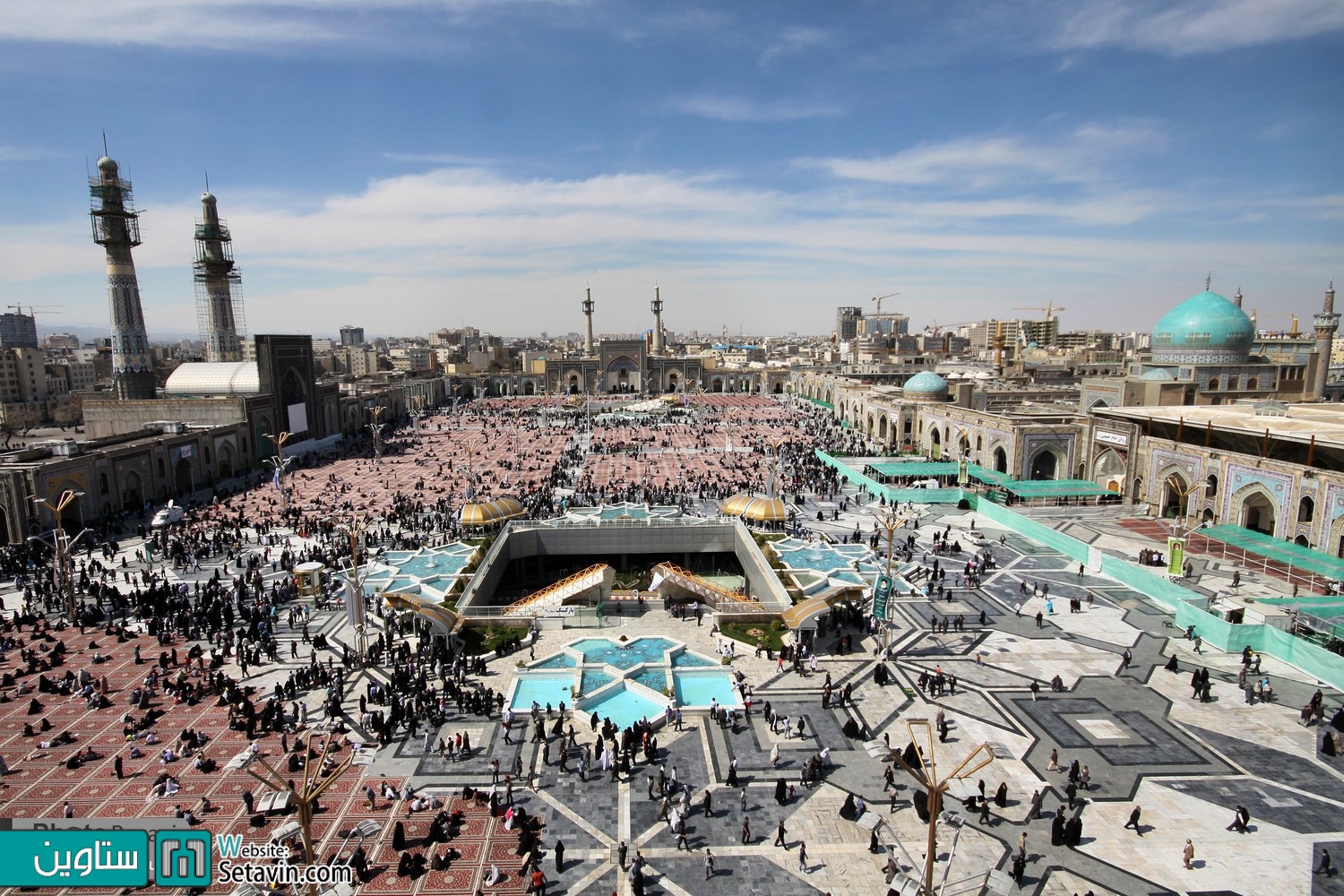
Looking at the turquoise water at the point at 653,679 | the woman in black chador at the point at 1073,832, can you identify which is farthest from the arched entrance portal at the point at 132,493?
the woman in black chador at the point at 1073,832

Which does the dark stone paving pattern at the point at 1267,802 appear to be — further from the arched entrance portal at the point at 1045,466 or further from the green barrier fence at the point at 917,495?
the arched entrance portal at the point at 1045,466

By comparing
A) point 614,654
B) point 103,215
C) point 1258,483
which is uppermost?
point 103,215

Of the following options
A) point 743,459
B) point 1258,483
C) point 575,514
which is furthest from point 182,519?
point 1258,483

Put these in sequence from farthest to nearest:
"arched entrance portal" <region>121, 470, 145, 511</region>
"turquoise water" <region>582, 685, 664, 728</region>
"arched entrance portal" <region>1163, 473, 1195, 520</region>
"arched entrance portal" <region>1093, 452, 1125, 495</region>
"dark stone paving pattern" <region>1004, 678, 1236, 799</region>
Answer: "arched entrance portal" <region>121, 470, 145, 511</region>, "arched entrance portal" <region>1093, 452, 1125, 495</region>, "arched entrance portal" <region>1163, 473, 1195, 520</region>, "turquoise water" <region>582, 685, 664, 728</region>, "dark stone paving pattern" <region>1004, 678, 1236, 799</region>

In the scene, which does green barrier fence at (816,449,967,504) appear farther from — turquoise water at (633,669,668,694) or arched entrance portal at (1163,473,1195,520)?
turquoise water at (633,669,668,694)

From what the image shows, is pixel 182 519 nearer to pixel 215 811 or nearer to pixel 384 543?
pixel 384 543

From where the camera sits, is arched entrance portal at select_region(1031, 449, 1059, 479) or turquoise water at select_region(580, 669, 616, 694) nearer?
turquoise water at select_region(580, 669, 616, 694)

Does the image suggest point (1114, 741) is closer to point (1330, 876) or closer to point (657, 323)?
point (1330, 876)

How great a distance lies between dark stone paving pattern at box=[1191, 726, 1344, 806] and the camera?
46.7ft

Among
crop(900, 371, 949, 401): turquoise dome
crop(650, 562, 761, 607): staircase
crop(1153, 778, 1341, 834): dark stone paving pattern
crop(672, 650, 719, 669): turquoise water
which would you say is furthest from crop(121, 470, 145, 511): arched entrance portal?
crop(900, 371, 949, 401): turquoise dome

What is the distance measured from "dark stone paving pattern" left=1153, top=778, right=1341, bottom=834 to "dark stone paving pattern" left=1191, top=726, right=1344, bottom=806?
439mm

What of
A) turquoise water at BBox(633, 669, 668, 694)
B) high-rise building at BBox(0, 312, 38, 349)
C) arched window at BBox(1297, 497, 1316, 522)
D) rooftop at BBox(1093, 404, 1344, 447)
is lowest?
turquoise water at BBox(633, 669, 668, 694)

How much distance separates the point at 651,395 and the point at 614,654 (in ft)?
297

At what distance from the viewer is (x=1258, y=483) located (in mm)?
28609
